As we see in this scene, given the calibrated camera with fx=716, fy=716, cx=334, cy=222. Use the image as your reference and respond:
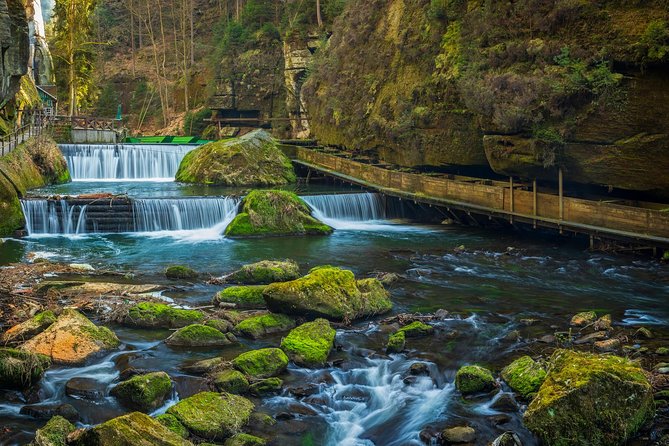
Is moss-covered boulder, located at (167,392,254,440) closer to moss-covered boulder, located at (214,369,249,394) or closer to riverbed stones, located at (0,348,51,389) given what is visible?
moss-covered boulder, located at (214,369,249,394)

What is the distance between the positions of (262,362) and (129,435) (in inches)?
125

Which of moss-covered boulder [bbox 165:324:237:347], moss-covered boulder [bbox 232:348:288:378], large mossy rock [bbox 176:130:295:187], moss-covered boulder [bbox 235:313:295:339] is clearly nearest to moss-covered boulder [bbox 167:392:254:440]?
moss-covered boulder [bbox 232:348:288:378]

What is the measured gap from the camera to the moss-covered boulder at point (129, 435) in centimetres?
751

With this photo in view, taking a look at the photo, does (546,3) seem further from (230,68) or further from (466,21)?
(230,68)

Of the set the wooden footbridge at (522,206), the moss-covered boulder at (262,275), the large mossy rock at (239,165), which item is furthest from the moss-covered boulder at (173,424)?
the large mossy rock at (239,165)

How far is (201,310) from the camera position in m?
13.8

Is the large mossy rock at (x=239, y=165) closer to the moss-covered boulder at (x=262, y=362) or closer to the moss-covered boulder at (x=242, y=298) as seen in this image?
the moss-covered boulder at (x=242, y=298)

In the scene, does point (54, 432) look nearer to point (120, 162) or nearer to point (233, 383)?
point (233, 383)

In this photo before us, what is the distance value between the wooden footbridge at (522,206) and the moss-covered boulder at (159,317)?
11755 millimetres

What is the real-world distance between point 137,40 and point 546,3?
63.0 meters

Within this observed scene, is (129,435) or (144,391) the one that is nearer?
(129,435)

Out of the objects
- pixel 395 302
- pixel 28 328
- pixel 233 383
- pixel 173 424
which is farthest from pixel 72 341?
pixel 395 302

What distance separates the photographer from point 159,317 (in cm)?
1287

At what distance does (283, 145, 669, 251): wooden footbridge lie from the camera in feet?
61.0
